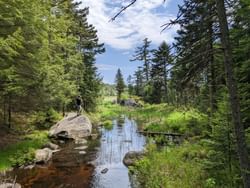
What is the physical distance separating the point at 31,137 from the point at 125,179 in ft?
29.6

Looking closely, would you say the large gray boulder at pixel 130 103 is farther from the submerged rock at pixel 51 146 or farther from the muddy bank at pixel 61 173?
the muddy bank at pixel 61 173

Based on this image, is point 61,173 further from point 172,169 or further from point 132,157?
point 172,169

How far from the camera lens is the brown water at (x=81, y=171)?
13.2 meters

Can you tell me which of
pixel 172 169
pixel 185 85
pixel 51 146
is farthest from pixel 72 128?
pixel 185 85

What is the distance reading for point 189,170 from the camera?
34.0ft

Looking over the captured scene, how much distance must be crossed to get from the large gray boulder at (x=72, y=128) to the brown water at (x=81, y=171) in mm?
1869

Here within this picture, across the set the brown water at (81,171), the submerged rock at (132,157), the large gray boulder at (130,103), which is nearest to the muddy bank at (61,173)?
the brown water at (81,171)

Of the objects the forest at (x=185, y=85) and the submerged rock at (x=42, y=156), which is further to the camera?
the submerged rock at (x=42, y=156)

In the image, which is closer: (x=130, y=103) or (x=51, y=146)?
(x=51, y=146)

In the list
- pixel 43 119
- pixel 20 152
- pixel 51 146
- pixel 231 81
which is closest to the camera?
pixel 231 81

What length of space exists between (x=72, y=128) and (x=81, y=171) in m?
9.63

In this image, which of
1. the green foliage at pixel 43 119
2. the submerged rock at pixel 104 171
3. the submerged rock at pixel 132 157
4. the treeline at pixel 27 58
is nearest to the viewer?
the submerged rock at pixel 104 171

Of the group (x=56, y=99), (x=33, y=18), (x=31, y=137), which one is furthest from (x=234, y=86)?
(x=56, y=99)

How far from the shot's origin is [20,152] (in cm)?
1662
